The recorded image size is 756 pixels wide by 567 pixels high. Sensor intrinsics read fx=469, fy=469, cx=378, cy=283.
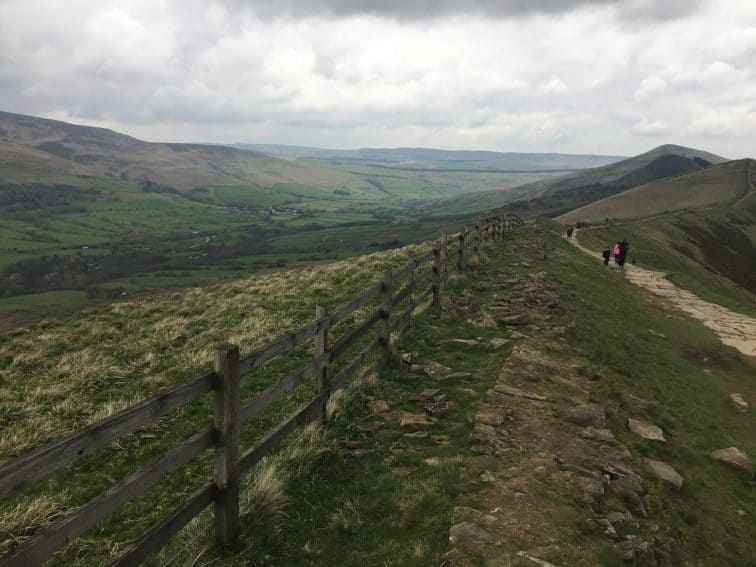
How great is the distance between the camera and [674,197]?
318ft

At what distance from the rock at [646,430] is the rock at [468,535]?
4.67m

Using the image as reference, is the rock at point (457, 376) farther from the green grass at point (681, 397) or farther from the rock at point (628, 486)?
the rock at point (628, 486)

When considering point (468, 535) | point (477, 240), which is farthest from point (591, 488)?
point (477, 240)

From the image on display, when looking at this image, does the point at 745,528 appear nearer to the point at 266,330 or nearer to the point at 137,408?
the point at 137,408

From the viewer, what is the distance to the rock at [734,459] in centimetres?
795

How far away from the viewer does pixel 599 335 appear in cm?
1315

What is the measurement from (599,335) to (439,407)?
721 centimetres

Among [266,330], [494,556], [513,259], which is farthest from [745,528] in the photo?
[513,259]

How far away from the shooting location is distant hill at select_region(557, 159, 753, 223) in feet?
286

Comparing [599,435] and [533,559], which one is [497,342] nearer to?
[599,435]

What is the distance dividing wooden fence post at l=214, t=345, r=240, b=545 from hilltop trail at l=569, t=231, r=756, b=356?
53.0 feet

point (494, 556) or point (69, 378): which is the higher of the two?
point (494, 556)

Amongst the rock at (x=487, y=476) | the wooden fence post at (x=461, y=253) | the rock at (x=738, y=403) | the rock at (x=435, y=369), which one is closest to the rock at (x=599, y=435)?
the rock at (x=487, y=476)

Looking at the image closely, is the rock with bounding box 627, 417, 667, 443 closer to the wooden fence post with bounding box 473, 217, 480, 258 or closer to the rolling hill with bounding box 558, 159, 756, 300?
the wooden fence post with bounding box 473, 217, 480, 258
